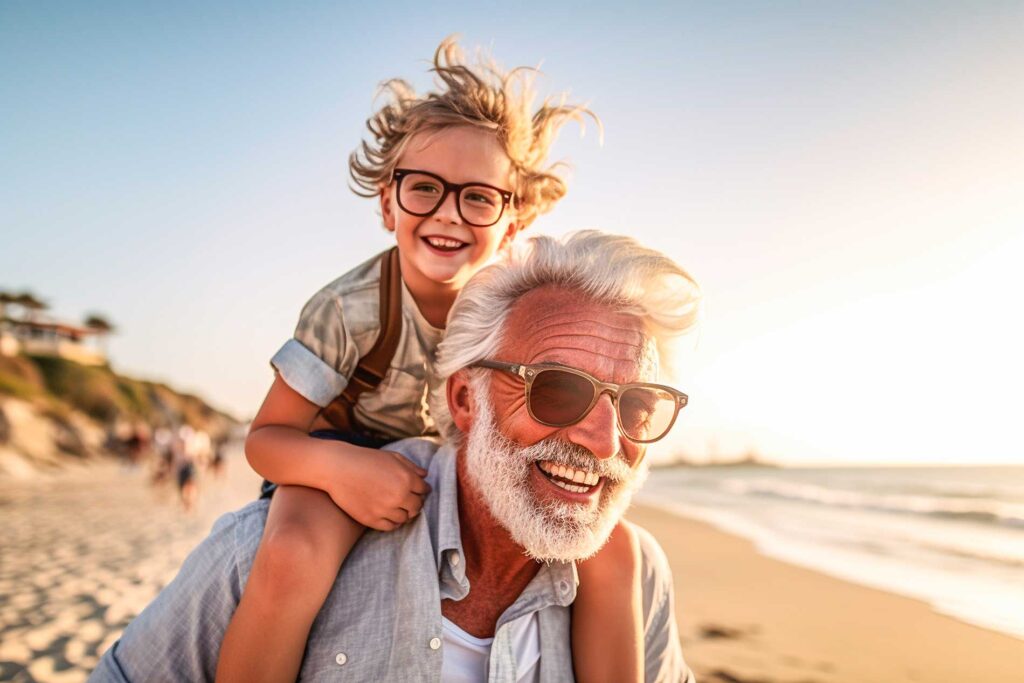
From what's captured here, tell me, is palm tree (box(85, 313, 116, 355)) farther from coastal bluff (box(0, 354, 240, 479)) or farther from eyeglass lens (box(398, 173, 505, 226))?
eyeglass lens (box(398, 173, 505, 226))

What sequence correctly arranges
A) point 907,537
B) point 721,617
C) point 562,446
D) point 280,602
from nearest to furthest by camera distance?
point 280,602 → point 562,446 → point 721,617 → point 907,537

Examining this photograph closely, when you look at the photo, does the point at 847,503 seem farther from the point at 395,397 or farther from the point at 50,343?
the point at 50,343

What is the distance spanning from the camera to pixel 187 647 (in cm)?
Result: 204

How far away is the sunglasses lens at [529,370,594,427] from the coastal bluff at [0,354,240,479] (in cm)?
3123

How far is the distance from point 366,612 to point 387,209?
2.17 meters

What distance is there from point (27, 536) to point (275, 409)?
43.4ft

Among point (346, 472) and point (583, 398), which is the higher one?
point (583, 398)

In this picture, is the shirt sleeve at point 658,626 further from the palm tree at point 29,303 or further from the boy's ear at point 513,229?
the palm tree at point 29,303

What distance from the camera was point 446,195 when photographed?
305cm

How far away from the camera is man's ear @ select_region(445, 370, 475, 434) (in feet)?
8.26

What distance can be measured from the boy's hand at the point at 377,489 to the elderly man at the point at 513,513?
0.07m

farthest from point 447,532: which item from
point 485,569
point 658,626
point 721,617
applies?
point 721,617

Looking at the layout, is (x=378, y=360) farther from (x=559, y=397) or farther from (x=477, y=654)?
(x=477, y=654)

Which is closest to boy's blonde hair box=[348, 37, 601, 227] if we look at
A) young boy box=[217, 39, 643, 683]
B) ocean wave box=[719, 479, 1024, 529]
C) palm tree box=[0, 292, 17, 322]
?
young boy box=[217, 39, 643, 683]
